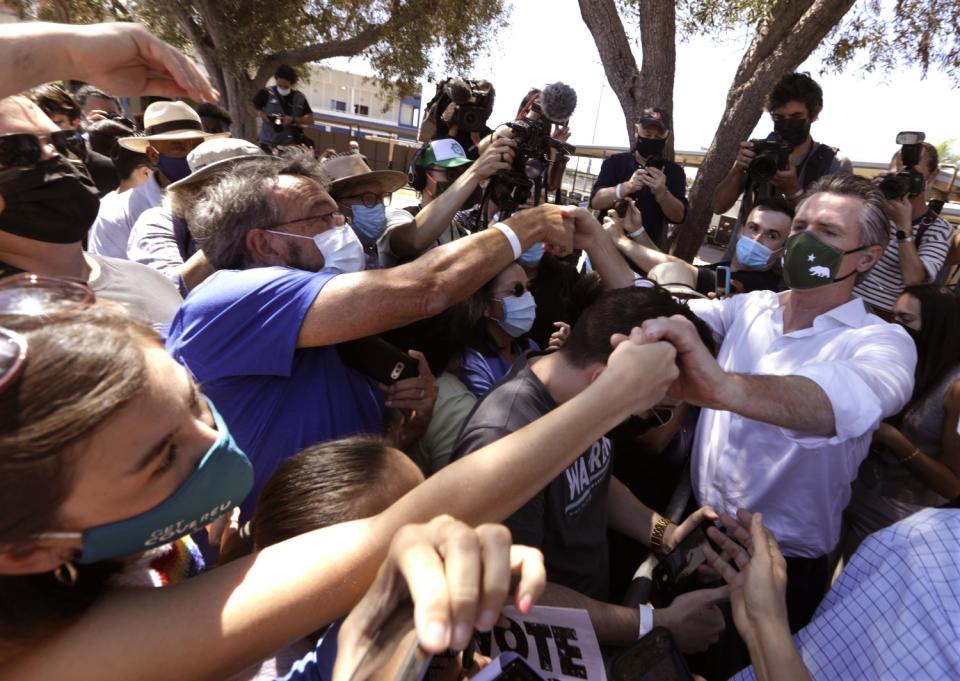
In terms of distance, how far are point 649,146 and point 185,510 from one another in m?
4.11

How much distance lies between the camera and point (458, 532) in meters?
0.86

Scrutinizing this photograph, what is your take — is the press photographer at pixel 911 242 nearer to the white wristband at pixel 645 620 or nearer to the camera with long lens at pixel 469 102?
the camera with long lens at pixel 469 102

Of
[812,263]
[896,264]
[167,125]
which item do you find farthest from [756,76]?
[167,125]

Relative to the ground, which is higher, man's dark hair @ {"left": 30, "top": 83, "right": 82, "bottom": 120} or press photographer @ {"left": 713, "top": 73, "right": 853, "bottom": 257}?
press photographer @ {"left": 713, "top": 73, "right": 853, "bottom": 257}

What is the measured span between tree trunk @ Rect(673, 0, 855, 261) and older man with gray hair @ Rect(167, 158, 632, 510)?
12.0ft

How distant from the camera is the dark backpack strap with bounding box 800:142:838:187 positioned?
399 centimetres

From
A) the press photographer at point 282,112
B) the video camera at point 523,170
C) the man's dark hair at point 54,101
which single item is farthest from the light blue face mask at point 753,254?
the press photographer at point 282,112

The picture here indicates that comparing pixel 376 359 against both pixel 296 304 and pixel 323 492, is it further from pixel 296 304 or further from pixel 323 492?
pixel 323 492

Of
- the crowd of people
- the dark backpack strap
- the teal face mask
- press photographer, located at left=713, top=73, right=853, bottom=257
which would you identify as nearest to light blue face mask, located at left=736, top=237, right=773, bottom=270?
the crowd of people

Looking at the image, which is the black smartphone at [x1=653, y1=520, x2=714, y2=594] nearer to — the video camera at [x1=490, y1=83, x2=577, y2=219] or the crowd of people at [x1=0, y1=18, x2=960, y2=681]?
the crowd of people at [x1=0, y1=18, x2=960, y2=681]

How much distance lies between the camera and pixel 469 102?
3.88 meters

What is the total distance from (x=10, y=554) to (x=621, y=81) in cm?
567

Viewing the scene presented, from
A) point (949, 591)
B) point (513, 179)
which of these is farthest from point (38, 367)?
point (513, 179)

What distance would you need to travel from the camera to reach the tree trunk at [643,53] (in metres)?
5.17
